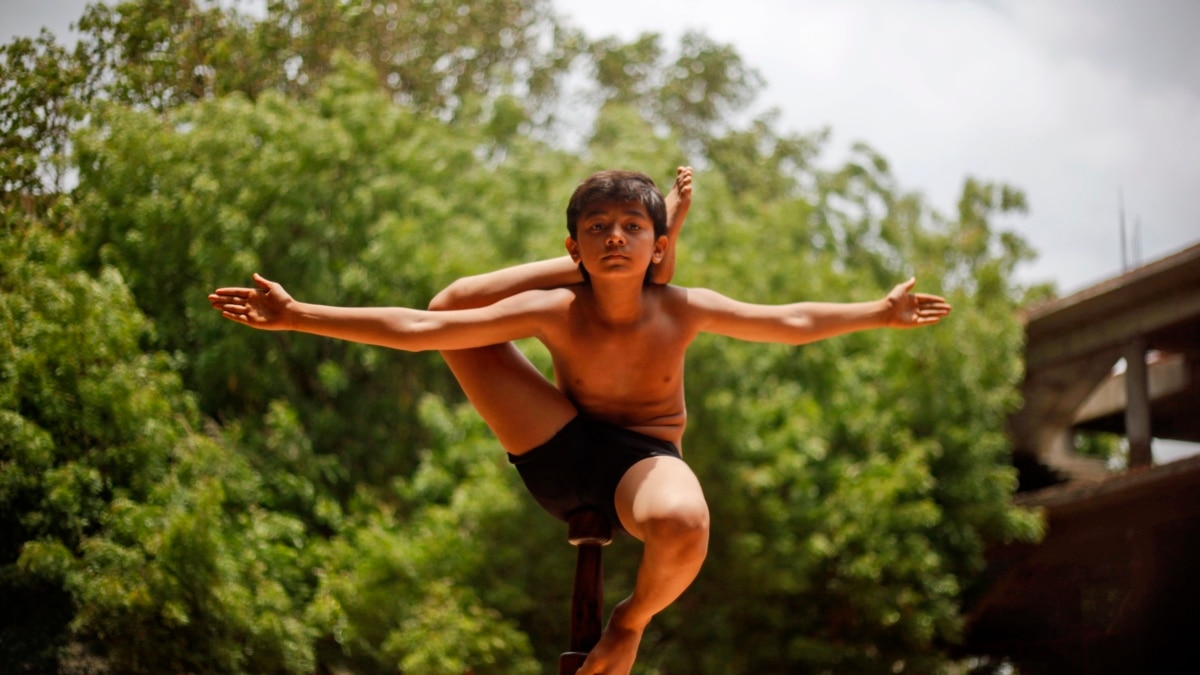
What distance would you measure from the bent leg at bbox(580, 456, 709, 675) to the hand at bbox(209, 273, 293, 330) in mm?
1141

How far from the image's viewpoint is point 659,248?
3912 mm

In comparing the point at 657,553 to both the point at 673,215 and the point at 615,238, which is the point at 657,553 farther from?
the point at 673,215

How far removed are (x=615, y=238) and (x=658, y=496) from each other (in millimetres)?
761

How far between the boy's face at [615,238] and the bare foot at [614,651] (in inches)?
38.6

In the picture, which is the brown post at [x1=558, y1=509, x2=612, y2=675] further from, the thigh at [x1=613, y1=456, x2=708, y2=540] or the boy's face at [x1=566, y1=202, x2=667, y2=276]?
the boy's face at [x1=566, y1=202, x2=667, y2=276]

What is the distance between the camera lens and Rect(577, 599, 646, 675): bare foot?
11.5ft

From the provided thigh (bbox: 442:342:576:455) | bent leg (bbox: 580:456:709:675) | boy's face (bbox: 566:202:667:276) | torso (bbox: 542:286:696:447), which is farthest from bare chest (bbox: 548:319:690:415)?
bent leg (bbox: 580:456:709:675)

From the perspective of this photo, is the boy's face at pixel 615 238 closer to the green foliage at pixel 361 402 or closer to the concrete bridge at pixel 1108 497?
the green foliage at pixel 361 402

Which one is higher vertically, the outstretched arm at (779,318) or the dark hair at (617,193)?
the dark hair at (617,193)

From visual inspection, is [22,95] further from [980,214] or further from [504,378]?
[980,214]

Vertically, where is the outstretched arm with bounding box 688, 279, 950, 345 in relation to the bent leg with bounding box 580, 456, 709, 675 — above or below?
above

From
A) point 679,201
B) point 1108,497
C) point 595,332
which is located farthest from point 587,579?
point 1108,497

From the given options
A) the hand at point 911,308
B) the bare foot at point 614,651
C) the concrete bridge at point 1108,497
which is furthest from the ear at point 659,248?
the concrete bridge at point 1108,497

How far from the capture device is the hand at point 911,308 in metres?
4.16
